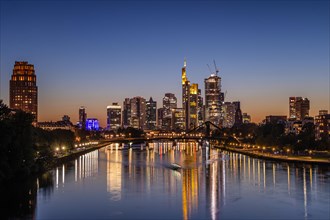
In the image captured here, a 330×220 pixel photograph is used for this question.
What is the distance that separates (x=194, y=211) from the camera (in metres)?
29.8

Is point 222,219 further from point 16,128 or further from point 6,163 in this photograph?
point 16,128

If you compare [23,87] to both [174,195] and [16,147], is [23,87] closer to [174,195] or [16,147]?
[16,147]

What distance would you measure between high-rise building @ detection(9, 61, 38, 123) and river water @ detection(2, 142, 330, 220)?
121954mm

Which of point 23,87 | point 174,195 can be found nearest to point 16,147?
point 174,195

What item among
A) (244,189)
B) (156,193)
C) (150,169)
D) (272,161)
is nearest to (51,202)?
(156,193)

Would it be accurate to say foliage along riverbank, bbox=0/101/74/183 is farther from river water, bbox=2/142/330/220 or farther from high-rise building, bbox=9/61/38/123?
high-rise building, bbox=9/61/38/123

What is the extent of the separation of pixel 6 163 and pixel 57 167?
21.7 m

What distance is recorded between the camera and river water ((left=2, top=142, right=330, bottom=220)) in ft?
96.7

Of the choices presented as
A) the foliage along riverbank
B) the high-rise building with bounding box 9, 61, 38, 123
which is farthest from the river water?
the high-rise building with bounding box 9, 61, 38, 123

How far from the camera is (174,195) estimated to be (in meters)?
36.6

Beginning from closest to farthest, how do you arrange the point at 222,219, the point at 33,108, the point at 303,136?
the point at 222,219 → the point at 303,136 → the point at 33,108

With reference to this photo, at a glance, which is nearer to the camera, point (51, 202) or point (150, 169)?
point (51, 202)

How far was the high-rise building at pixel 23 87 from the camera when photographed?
16888cm

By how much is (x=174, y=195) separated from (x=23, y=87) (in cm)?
14318
